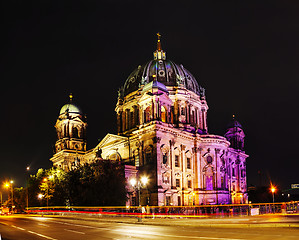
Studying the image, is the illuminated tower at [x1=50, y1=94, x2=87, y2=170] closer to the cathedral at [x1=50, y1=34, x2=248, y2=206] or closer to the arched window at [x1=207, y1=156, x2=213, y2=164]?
the cathedral at [x1=50, y1=34, x2=248, y2=206]

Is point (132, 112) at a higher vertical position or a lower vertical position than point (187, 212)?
higher

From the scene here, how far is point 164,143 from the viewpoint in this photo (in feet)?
196

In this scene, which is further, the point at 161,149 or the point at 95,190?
the point at 161,149

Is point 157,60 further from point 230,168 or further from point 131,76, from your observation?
point 230,168

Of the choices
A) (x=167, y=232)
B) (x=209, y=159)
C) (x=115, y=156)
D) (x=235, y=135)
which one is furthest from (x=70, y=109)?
(x=167, y=232)

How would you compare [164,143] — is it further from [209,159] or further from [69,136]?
[69,136]

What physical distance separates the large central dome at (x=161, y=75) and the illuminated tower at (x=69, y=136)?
1512cm

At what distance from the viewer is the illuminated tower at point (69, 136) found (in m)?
81.9

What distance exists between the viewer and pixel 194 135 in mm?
67750

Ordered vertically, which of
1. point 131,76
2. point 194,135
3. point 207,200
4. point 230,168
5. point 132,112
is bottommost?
point 207,200

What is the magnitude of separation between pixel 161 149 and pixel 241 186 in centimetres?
3391

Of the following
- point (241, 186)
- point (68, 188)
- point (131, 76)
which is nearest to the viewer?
point (68, 188)

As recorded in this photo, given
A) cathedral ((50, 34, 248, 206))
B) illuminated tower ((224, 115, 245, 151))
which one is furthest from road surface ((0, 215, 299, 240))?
illuminated tower ((224, 115, 245, 151))

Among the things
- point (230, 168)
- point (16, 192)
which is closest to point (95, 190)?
point (230, 168)
